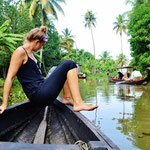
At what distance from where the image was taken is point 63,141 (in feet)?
7.30

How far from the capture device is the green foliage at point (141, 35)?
1347cm

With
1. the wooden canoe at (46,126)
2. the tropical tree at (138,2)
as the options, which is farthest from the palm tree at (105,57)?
the wooden canoe at (46,126)

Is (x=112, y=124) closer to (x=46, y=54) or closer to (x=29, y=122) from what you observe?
(x=29, y=122)

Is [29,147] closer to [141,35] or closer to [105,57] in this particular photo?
[141,35]

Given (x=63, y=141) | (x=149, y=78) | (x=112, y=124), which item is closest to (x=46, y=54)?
(x=149, y=78)

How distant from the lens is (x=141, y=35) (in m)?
13.7

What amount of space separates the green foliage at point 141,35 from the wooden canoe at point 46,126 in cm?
1158

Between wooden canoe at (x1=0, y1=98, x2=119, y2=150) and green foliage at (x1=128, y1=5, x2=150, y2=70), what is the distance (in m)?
11.6

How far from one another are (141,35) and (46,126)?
1287 cm

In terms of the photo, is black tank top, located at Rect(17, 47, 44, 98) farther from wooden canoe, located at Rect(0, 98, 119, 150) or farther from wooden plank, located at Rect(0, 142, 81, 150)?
wooden plank, located at Rect(0, 142, 81, 150)

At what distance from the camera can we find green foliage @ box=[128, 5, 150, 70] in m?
13.5

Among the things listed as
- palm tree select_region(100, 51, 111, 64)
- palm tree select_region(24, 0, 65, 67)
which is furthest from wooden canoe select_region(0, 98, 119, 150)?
palm tree select_region(100, 51, 111, 64)

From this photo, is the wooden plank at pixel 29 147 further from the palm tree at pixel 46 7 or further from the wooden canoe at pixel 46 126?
the palm tree at pixel 46 7

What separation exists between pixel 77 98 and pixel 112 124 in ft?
6.77
